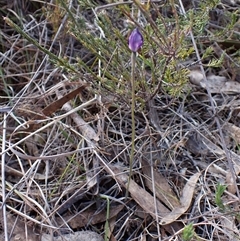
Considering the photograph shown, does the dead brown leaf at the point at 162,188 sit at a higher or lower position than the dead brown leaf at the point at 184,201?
higher

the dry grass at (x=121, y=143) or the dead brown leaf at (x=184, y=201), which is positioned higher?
→ the dry grass at (x=121, y=143)

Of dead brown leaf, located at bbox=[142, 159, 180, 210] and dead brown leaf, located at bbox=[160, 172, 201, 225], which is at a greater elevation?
dead brown leaf, located at bbox=[142, 159, 180, 210]

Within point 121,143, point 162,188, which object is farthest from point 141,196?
point 121,143

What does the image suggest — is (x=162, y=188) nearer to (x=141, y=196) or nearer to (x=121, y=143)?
(x=141, y=196)

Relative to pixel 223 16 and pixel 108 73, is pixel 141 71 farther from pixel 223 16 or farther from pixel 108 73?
pixel 223 16

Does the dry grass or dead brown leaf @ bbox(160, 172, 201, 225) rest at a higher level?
the dry grass

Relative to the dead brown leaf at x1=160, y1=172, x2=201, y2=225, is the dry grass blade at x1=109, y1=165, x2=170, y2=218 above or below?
above

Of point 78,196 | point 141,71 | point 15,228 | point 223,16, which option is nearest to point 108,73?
point 141,71

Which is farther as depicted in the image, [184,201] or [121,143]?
[121,143]
